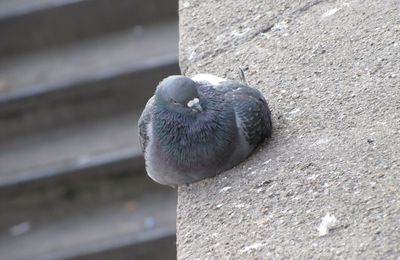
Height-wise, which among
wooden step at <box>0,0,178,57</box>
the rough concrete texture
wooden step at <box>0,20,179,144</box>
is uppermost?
the rough concrete texture

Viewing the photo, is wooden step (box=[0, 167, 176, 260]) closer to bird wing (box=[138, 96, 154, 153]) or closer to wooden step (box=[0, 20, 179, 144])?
wooden step (box=[0, 20, 179, 144])

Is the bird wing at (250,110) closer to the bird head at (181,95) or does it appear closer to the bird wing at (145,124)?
the bird head at (181,95)

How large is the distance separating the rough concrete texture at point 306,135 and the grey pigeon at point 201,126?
6cm

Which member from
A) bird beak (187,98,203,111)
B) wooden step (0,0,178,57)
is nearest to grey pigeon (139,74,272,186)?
bird beak (187,98,203,111)

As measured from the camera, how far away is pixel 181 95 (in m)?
2.34

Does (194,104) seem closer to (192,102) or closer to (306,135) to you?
(192,102)

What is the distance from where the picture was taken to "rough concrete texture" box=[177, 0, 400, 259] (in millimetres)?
2057

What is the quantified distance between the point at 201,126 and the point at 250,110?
17cm

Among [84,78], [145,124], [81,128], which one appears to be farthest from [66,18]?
[145,124]

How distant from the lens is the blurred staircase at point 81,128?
482 centimetres

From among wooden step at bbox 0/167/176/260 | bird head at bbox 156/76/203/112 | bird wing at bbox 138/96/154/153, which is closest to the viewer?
bird head at bbox 156/76/203/112

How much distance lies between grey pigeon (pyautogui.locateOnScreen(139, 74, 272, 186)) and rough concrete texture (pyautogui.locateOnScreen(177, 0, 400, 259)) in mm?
65

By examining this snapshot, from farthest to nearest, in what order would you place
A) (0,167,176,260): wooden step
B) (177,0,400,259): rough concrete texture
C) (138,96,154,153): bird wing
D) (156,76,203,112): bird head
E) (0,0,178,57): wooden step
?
(0,0,178,57): wooden step < (0,167,176,260): wooden step < (138,96,154,153): bird wing < (156,76,203,112): bird head < (177,0,400,259): rough concrete texture

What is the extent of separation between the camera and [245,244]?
6.95ft
